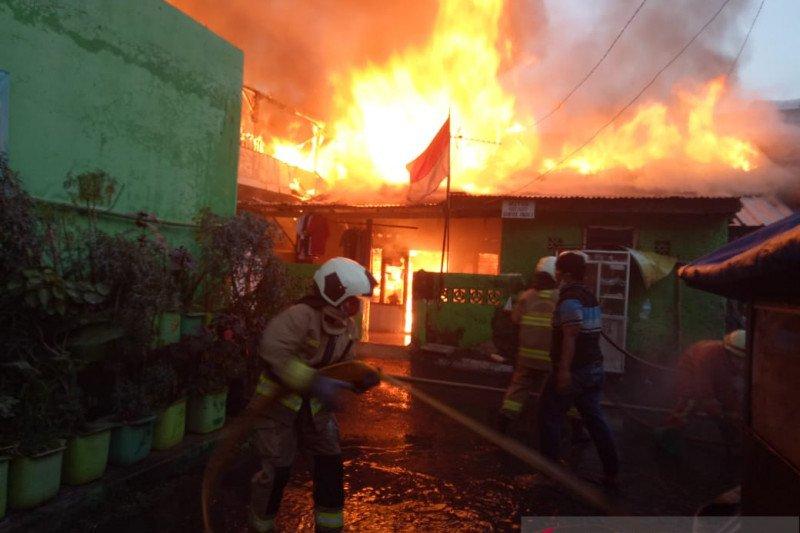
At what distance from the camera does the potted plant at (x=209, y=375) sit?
496 centimetres

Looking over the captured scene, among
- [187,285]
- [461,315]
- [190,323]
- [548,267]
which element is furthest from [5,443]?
[461,315]

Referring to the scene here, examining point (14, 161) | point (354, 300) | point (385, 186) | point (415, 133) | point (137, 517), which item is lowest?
point (137, 517)

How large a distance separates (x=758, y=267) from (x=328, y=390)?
2.20 metres

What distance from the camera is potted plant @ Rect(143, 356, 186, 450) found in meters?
4.42

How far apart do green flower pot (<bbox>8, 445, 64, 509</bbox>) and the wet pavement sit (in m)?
0.39

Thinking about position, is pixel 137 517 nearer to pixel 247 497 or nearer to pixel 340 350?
pixel 247 497

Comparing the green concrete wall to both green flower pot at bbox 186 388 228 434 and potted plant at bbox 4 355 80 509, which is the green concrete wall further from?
potted plant at bbox 4 355 80 509

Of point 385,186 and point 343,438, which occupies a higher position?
point 385,186

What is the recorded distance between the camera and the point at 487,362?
394 inches

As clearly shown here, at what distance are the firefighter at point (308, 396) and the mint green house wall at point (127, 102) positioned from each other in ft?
11.1

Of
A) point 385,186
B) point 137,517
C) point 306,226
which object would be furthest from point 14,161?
point 385,186

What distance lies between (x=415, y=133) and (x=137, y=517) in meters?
18.8

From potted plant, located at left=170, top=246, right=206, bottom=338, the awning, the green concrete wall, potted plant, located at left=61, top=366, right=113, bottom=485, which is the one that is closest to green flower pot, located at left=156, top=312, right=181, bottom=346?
potted plant, located at left=170, top=246, right=206, bottom=338

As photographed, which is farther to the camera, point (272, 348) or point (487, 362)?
point (487, 362)
